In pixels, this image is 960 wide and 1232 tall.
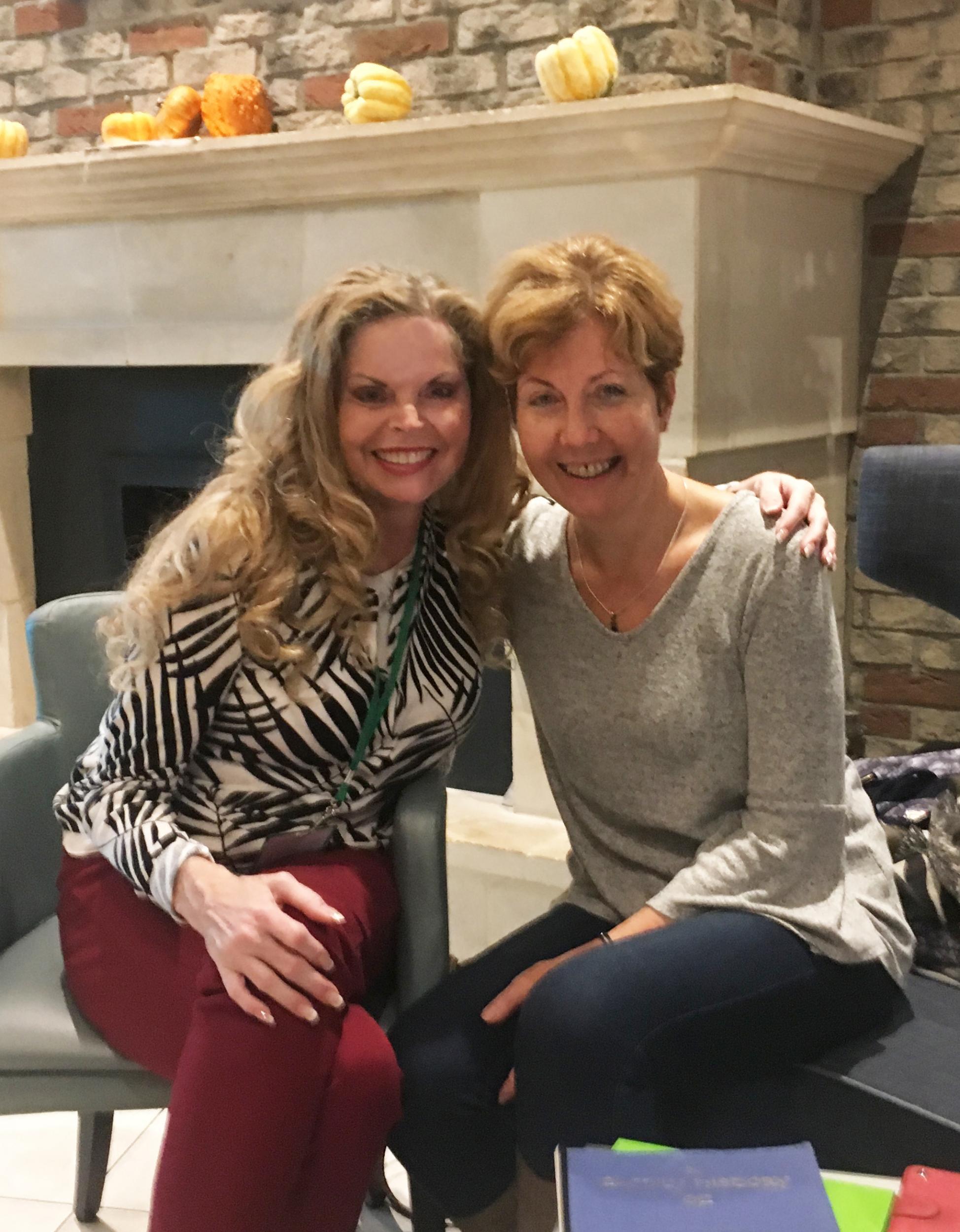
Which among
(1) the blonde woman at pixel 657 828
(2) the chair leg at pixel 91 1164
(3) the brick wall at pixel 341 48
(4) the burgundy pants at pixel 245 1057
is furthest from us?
(3) the brick wall at pixel 341 48

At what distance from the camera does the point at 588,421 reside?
1.25 metres

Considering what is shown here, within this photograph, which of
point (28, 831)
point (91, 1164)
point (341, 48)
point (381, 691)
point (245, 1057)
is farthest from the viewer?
point (341, 48)

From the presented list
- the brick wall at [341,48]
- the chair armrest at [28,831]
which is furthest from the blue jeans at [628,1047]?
the brick wall at [341,48]

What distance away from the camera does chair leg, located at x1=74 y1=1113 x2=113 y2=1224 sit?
64.6 inches

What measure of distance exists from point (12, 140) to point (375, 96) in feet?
3.12

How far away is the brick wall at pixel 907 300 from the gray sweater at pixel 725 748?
3.84ft

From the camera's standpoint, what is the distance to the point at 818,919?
4.05ft

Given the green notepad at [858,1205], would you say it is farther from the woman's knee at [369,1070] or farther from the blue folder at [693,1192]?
the woman's knee at [369,1070]

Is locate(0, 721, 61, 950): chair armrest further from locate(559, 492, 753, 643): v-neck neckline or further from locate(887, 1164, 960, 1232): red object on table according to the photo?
locate(887, 1164, 960, 1232): red object on table

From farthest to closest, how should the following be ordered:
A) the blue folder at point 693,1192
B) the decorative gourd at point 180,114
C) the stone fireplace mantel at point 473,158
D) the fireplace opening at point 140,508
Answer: the fireplace opening at point 140,508 → the decorative gourd at point 180,114 → the stone fireplace mantel at point 473,158 → the blue folder at point 693,1192

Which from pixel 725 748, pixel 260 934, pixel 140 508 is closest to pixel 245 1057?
pixel 260 934

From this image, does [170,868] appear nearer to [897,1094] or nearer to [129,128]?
[897,1094]

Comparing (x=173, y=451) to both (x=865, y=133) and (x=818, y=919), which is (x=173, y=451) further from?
(x=818, y=919)

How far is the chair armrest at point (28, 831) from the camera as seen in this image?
151 centimetres
